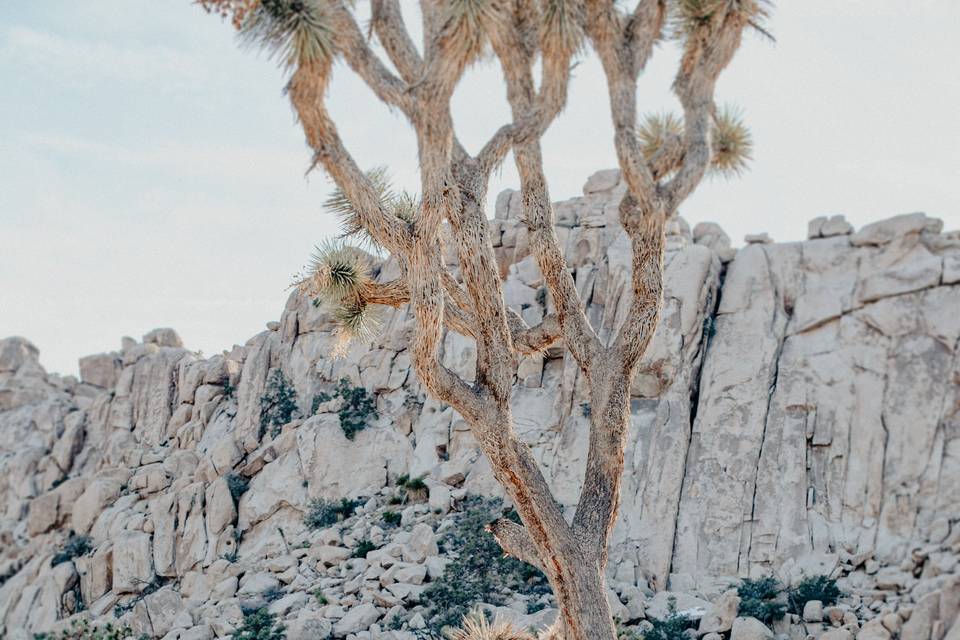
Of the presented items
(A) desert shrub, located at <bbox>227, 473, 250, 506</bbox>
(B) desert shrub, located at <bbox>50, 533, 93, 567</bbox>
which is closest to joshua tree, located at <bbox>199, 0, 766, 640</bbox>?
(A) desert shrub, located at <bbox>227, 473, 250, 506</bbox>

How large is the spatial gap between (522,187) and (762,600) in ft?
27.1

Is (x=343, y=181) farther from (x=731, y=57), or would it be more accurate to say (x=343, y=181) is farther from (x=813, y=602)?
(x=813, y=602)

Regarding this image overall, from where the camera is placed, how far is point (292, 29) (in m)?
7.27

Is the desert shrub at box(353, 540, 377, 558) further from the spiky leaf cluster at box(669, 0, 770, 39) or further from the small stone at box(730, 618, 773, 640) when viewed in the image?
the spiky leaf cluster at box(669, 0, 770, 39)

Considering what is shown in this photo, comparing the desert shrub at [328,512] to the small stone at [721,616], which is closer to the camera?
the small stone at [721,616]

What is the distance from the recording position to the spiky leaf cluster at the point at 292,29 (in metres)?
7.25

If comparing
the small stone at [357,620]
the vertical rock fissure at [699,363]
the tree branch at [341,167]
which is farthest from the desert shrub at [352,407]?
the tree branch at [341,167]

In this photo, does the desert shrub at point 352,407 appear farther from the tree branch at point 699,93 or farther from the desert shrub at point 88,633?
the tree branch at point 699,93

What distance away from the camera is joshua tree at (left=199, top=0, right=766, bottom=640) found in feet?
24.8

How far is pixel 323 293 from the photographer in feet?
30.9

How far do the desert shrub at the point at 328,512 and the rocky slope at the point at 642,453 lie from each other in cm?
30

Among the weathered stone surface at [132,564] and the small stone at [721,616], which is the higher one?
the weathered stone surface at [132,564]

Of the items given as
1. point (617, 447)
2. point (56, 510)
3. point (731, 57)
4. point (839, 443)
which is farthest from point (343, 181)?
point (56, 510)

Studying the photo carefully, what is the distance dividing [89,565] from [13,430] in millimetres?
9634
